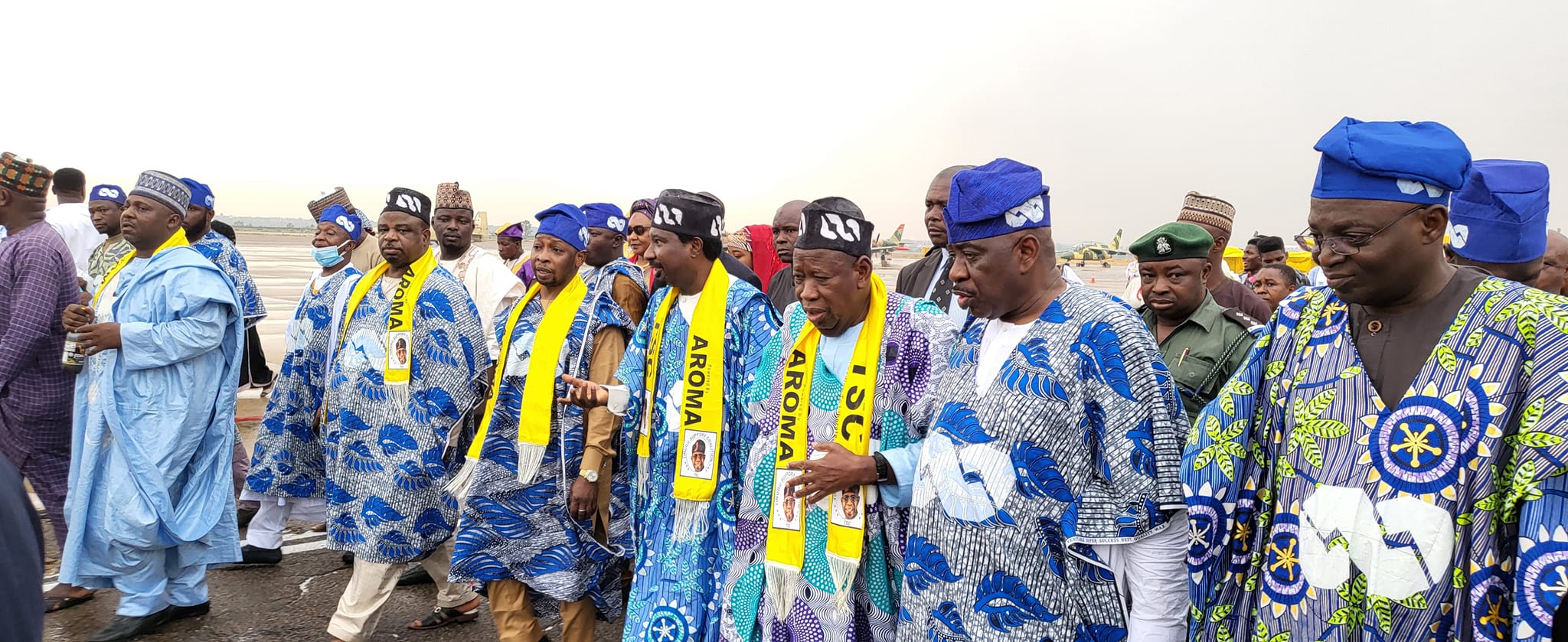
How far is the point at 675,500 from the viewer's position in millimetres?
3605

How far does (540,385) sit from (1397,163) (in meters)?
3.31

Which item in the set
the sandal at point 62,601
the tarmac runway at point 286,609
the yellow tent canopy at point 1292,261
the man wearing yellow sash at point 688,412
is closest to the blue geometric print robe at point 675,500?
the man wearing yellow sash at point 688,412

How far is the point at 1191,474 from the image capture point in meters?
2.12

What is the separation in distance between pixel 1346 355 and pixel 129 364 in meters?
5.19

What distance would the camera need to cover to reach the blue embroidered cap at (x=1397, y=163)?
1.80 m

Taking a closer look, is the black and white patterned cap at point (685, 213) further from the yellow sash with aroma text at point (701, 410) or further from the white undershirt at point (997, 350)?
the white undershirt at point (997, 350)

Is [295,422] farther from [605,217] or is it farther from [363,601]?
[605,217]

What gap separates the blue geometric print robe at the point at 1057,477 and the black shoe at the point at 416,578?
410 cm

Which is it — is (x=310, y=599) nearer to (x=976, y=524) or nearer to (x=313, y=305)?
(x=313, y=305)

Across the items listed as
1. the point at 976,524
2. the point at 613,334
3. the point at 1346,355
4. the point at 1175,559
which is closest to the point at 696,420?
the point at 613,334

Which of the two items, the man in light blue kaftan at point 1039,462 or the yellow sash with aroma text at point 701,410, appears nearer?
the man in light blue kaftan at point 1039,462

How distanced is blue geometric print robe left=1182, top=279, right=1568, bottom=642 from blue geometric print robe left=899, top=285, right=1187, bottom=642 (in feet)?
0.69

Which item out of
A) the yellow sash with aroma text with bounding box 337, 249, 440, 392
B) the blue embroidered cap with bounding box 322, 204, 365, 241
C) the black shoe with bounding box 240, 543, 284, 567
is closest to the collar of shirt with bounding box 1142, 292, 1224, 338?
the yellow sash with aroma text with bounding box 337, 249, 440, 392

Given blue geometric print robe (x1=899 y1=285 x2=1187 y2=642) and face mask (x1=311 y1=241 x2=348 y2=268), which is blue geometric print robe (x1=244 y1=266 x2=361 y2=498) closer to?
face mask (x1=311 y1=241 x2=348 y2=268)
